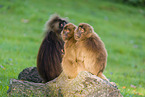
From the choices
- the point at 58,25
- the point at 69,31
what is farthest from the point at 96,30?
the point at 69,31

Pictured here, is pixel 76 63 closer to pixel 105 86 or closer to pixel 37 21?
pixel 105 86

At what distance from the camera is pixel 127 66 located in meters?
13.5

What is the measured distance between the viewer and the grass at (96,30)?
924cm

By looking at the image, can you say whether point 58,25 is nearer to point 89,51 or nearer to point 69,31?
point 69,31

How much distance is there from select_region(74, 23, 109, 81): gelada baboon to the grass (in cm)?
175

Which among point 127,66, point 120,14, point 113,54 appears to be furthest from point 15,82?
point 120,14

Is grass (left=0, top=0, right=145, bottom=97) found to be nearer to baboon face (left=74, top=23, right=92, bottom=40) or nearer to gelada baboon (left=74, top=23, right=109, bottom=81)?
gelada baboon (left=74, top=23, right=109, bottom=81)

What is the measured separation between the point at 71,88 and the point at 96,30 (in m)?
13.6

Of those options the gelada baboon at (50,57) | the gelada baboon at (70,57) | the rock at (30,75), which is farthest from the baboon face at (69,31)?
the rock at (30,75)

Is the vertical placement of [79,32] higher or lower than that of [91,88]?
higher

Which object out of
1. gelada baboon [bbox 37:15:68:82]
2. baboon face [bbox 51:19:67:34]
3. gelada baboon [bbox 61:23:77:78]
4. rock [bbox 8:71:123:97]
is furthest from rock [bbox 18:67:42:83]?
gelada baboon [bbox 61:23:77:78]

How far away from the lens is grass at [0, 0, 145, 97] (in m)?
9.24

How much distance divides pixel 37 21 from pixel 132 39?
6.76m

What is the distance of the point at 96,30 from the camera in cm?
1816
